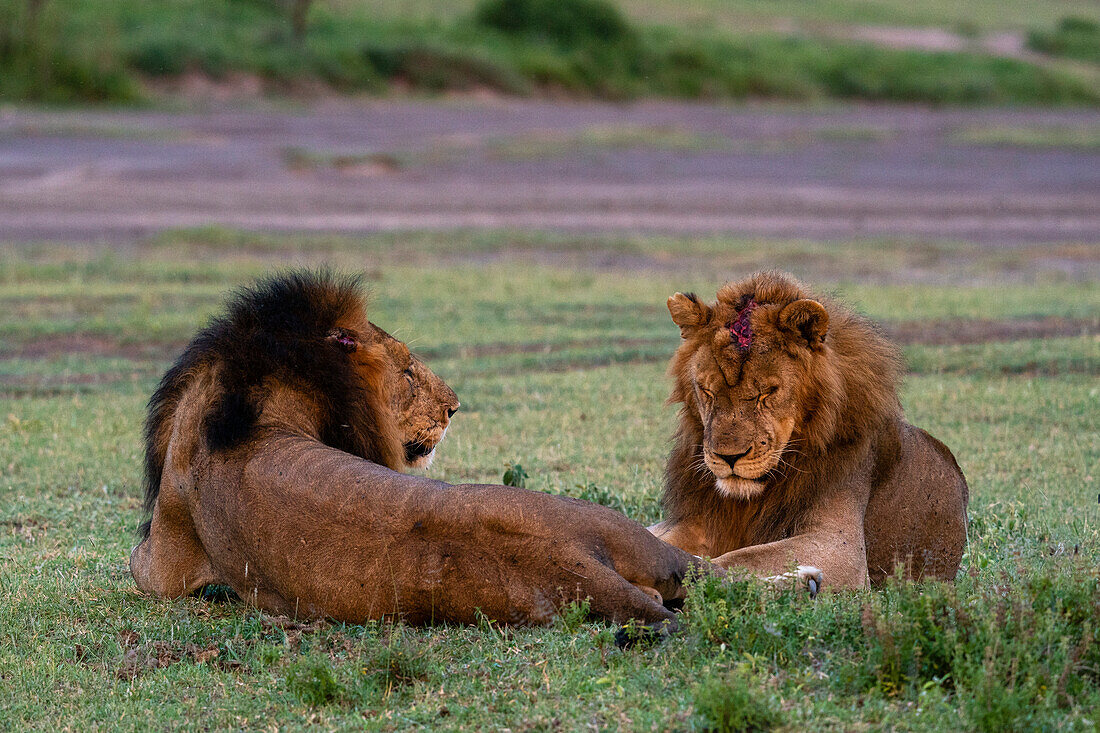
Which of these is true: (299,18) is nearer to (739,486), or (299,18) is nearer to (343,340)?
(343,340)

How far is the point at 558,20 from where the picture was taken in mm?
42531

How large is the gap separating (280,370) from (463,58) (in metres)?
32.5

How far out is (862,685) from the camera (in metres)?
4.25

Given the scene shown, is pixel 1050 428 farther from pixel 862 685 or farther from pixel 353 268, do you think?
pixel 353 268

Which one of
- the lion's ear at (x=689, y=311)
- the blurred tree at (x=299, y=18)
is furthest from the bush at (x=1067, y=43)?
the lion's ear at (x=689, y=311)


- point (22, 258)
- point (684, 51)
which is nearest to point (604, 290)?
point (22, 258)

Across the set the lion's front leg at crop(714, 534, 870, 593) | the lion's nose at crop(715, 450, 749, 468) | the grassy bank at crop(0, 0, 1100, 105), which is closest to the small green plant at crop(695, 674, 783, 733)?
the lion's front leg at crop(714, 534, 870, 593)

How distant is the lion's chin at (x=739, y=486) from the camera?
18.1 feet

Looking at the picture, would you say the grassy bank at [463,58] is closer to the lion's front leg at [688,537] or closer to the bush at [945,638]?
the lion's front leg at [688,537]

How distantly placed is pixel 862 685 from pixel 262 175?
21.7 metres

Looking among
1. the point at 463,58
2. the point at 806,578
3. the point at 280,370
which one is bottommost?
the point at 806,578

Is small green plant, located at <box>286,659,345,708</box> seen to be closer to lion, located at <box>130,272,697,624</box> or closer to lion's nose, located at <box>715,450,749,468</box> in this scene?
lion, located at <box>130,272,697,624</box>

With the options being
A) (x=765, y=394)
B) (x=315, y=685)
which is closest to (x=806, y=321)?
(x=765, y=394)

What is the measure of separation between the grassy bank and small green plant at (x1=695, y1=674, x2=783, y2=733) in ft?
98.2
